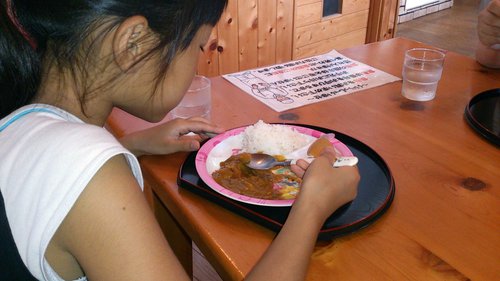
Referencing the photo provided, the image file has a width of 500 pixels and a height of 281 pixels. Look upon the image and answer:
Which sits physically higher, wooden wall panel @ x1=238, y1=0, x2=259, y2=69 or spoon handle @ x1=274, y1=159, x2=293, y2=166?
spoon handle @ x1=274, y1=159, x2=293, y2=166

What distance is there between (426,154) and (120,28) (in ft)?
1.97

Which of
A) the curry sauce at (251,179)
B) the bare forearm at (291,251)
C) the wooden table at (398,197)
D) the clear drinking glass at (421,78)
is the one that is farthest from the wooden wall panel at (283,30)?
the bare forearm at (291,251)

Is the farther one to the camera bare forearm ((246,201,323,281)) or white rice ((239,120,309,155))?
white rice ((239,120,309,155))

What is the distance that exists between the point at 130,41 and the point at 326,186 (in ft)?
1.20

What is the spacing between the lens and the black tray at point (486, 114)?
2.99 ft

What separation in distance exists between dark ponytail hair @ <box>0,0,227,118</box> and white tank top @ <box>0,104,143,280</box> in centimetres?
10

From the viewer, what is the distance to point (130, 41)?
0.66m

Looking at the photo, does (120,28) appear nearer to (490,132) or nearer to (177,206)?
(177,206)

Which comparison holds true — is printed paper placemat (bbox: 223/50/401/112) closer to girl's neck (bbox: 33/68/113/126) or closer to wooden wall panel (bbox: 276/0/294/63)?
girl's neck (bbox: 33/68/113/126)

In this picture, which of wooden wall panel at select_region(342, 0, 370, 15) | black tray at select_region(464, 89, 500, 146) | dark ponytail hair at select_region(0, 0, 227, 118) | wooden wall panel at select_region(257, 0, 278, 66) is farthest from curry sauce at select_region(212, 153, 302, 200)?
wooden wall panel at select_region(342, 0, 370, 15)

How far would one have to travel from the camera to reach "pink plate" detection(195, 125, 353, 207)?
A: 71cm

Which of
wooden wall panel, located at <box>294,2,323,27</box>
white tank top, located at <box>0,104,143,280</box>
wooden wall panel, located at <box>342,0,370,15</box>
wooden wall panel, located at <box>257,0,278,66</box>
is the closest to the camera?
white tank top, located at <box>0,104,143,280</box>

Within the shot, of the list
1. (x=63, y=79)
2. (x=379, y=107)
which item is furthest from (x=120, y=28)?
(x=379, y=107)

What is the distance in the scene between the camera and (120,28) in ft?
2.06
